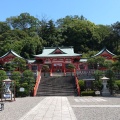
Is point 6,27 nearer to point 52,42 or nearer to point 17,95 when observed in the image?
point 52,42

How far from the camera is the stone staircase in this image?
2795cm

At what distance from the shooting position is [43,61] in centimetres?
4384

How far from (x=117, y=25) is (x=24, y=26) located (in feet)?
93.7

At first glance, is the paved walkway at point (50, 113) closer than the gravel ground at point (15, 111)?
Yes

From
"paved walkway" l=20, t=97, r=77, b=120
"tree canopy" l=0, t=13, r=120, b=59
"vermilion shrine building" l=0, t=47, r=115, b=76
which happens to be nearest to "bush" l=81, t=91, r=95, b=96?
"paved walkway" l=20, t=97, r=77, b=120

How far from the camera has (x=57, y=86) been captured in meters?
30.3

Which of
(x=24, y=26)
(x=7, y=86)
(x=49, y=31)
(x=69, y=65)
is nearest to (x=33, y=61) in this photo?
(x=69, y=65)

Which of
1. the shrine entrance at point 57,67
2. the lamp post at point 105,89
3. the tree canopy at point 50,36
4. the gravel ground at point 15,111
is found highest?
the tree canopy at point 50,36

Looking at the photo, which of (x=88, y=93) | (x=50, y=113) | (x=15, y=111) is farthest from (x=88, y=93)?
(x=50, y=113)

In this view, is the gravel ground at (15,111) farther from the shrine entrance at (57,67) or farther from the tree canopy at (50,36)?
the tree canopy at (50,36)

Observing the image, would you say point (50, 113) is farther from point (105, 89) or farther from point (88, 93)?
point (105, 89)

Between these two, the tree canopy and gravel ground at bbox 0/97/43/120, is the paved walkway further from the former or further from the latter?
the tree canopy

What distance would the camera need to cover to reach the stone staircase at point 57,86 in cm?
2795

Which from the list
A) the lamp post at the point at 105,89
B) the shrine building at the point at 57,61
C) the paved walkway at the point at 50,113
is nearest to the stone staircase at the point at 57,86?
the lamp post at the point at 105,89
